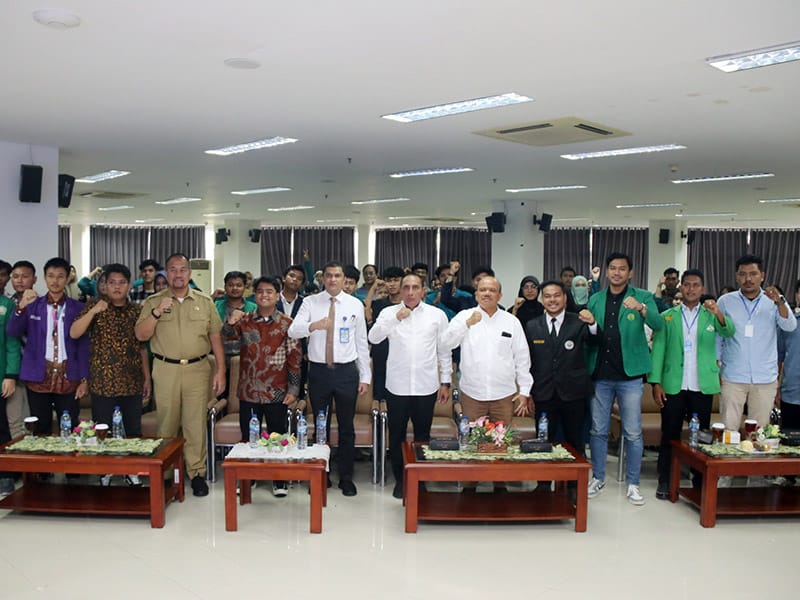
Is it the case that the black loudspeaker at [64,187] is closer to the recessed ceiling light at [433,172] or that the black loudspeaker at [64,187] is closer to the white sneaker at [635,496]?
the recessed ceiling light at [433,172]

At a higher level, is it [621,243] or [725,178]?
[725,178]

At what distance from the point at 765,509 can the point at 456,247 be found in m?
16.6

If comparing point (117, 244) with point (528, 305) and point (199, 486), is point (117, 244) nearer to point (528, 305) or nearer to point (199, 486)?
point (528, 305)

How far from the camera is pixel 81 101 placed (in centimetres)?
551

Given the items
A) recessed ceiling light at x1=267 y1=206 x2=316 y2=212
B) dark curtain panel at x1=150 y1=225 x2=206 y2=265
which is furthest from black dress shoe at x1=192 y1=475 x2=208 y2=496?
dark curtain panel at x1=150 y1=225 x2=206 y2=265

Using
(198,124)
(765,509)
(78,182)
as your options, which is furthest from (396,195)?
(765,509)

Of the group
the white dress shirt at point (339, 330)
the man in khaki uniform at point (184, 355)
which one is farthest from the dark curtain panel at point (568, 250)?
the man in khaki uniform at point (184, 355)

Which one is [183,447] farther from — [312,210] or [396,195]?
[312,210]

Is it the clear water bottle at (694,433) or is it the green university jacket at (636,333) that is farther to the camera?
the green university jacket at (636,333)

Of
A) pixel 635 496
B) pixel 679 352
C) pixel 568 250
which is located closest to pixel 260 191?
pixel 679 352

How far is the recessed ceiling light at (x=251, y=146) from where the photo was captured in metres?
7.14

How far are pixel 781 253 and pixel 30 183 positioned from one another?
18.6 metres

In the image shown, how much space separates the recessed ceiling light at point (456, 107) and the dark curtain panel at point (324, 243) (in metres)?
15.0

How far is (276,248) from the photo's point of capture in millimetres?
21500
